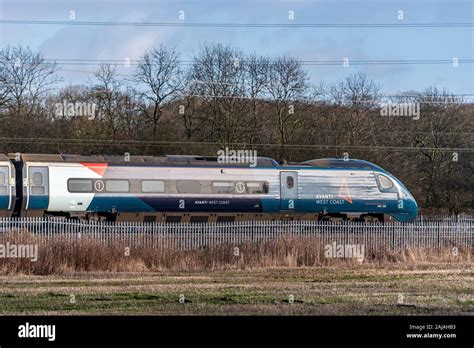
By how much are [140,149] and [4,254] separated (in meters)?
27.5

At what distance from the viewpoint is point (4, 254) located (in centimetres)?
2138

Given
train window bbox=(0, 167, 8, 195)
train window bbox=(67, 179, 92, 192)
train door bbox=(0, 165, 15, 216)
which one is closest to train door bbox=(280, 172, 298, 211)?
train window bbox=(67, 179, 92, 192)

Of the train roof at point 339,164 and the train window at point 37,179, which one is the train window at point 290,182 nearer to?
the train roof at point 339,164

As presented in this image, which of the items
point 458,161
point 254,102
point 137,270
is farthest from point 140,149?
point 137,270

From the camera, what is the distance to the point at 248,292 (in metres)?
15.8

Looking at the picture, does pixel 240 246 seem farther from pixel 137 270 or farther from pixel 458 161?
pixel 458 161

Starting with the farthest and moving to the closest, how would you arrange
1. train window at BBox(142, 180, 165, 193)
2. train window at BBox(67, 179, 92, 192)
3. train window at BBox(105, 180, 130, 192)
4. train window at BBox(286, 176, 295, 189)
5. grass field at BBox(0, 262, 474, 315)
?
train window at BBox(286, 176, 295, 189) < train window at BBox(142, 180, 165, 193) < train window at BBox(105, 180, 130, 192) < train window at BBox(67, 179, 92, 192) < grass field at BBox(0, 262, 474, 315)

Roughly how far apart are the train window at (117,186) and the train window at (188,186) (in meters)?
2.37

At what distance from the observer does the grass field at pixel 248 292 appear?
1317 centimetres

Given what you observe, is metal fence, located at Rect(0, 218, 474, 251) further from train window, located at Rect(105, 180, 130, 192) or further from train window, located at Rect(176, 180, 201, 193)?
train window, located at Rect(176, 180, 201, 193)

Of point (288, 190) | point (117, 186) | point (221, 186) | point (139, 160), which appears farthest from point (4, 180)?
point (288, 190)

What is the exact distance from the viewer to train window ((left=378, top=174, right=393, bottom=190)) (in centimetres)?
3722

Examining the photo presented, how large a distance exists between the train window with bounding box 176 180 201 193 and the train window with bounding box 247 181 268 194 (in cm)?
248

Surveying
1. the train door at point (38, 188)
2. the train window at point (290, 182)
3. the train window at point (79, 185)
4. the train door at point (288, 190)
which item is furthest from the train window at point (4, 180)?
the train window at point (290, 182)
